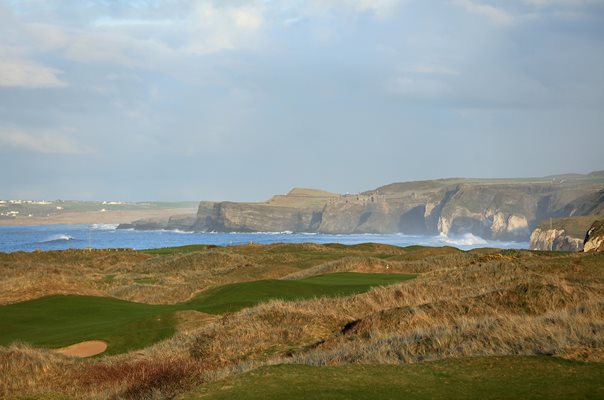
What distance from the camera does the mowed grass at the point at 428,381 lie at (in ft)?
27.4

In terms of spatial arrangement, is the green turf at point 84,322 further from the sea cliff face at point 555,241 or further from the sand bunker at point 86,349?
the sea cliff face at point 555,241

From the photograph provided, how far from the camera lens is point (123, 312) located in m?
26.0

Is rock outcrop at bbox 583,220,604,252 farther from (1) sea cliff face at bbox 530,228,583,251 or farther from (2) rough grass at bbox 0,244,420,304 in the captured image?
(1) sea cliff face at bbox 530,228,583,251

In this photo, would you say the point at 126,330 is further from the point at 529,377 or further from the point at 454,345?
the point at 529,377

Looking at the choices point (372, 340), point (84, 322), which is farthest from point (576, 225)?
Answer: point (372, 340)

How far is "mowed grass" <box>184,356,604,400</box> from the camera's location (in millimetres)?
8359

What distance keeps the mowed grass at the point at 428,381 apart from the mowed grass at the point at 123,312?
1108 cm

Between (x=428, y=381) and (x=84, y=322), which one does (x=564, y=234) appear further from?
(x=428, y=381)

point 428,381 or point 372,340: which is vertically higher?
point 428,381

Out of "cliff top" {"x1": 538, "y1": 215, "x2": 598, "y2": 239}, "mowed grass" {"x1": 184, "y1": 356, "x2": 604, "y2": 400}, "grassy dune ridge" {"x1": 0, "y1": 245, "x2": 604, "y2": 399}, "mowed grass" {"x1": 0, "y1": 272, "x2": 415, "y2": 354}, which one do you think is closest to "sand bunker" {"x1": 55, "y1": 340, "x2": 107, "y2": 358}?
"mowed grass" {"x1": 0, "y1": 272, "x2": 415, "y2": 354}

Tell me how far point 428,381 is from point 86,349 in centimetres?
1322

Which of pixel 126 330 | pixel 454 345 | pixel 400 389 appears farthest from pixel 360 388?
pixel 126 330

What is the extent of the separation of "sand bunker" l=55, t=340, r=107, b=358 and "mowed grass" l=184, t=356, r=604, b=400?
10.7 metres

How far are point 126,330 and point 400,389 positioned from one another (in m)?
14.3
